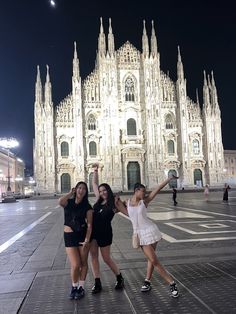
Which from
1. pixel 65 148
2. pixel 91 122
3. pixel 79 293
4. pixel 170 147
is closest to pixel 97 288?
pixel 79 293

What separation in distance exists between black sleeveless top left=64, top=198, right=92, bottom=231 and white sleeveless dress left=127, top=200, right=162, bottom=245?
720 millimetres

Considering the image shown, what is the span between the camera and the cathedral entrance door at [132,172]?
53.4 m

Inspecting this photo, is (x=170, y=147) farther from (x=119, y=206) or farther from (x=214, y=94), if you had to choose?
(x=119, y=206)

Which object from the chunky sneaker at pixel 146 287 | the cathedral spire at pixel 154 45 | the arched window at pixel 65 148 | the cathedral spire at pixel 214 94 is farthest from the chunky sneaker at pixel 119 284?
the cathedral spire at pixel 214 94

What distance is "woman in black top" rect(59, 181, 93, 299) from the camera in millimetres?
5051

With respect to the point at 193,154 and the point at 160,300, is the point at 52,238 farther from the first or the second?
the point at 193,154

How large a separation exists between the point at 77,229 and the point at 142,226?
0.98 m

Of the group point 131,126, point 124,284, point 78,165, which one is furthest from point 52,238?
point 131,126

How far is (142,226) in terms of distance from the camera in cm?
529

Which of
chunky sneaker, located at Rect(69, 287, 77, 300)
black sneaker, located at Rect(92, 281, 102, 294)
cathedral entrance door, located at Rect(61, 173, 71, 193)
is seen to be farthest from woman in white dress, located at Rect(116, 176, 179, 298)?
cathedral entrance door, located at Rect(61, 173, 71, 193)

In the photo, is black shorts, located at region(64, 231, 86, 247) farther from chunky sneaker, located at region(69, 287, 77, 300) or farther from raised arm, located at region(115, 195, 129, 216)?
raised arm, located at region(115, 195, 129, 216)

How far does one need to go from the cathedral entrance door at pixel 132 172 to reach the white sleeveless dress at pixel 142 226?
4802 cm

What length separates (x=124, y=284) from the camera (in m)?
5.52

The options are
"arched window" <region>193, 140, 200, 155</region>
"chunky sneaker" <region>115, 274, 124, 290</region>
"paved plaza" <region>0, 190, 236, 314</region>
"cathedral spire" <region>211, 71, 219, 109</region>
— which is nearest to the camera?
"paved plaza" <region>0, 190, 236, 314</region>
